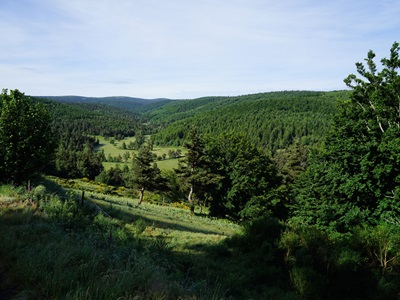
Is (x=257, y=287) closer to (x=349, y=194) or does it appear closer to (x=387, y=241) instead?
(x=387, y=241)

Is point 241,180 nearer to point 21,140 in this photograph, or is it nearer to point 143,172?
point 143,172

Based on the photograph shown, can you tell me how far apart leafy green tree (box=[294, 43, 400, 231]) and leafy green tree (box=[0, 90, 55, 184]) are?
728 inches

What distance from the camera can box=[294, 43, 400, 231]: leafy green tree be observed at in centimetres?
1586

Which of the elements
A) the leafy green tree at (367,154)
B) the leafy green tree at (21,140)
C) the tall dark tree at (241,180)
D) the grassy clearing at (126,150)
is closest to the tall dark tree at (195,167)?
the tall dark tree at (241,180)

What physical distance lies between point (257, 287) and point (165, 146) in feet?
571

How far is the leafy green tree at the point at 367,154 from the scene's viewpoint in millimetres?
15859

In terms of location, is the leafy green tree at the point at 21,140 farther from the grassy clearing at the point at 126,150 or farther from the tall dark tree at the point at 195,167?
the grassy clearing at the point at 126,150

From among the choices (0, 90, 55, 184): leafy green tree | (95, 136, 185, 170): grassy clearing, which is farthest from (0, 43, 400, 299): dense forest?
(95, 136, 185, 170): grassy clearing

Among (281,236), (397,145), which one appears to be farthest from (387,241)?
(397,145)

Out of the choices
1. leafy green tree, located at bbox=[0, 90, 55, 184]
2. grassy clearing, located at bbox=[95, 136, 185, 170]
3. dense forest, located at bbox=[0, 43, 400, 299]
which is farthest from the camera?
grassy clearing, located at bbox=[95, 136, 185, 170]

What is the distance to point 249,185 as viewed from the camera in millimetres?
37969

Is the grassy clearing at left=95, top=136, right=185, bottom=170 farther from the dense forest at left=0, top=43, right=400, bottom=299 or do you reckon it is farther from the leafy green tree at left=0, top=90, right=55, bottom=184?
the leafy green tree at left=0, top=90, right=55, bottom=184

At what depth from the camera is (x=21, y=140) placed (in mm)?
15852

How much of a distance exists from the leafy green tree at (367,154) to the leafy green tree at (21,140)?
728 inches
